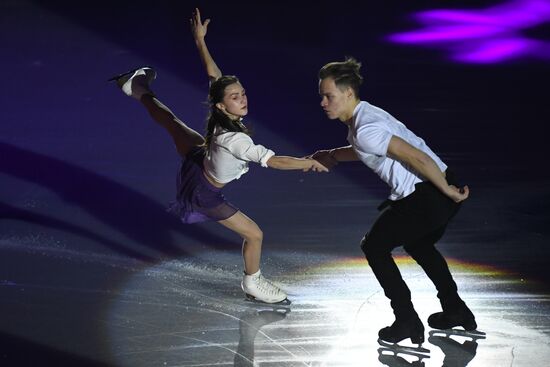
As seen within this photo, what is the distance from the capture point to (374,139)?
351 cm

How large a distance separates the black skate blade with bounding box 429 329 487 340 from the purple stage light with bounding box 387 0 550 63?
5076 mm

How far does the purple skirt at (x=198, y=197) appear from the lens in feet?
14.3

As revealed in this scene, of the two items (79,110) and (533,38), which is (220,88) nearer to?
(79,110)

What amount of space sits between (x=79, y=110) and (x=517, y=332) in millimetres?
4523

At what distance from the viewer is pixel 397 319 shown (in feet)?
12.2

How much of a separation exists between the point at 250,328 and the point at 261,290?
0.35 metres

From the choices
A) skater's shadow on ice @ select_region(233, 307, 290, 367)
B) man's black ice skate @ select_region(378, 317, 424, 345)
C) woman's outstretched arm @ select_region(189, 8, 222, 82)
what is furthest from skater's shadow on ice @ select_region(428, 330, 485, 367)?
woman's outstretched arm @ select_region(189, 8, 222, 82)

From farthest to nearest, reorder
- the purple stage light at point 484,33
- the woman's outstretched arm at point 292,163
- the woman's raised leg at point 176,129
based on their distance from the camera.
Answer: the purple stage light at point 484,33 < the woman's raised leg at point 176,129 < the woman's outstretched arm at point 292,163

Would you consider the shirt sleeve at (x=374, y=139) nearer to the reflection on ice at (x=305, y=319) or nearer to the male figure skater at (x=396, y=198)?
the male figure skater at (x=396, y=198)

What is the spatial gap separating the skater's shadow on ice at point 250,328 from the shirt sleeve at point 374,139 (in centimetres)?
96

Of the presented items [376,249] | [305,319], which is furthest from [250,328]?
[376,249]

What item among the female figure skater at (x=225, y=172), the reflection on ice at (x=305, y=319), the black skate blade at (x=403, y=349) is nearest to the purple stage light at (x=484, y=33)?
the reflection on ice at (x=305, y=319)

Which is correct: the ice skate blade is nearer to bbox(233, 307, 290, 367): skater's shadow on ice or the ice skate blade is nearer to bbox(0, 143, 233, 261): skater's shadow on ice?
bbox(233, 307, 290, 367): skater's shadow on ice

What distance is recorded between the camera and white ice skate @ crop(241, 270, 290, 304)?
427 cm
